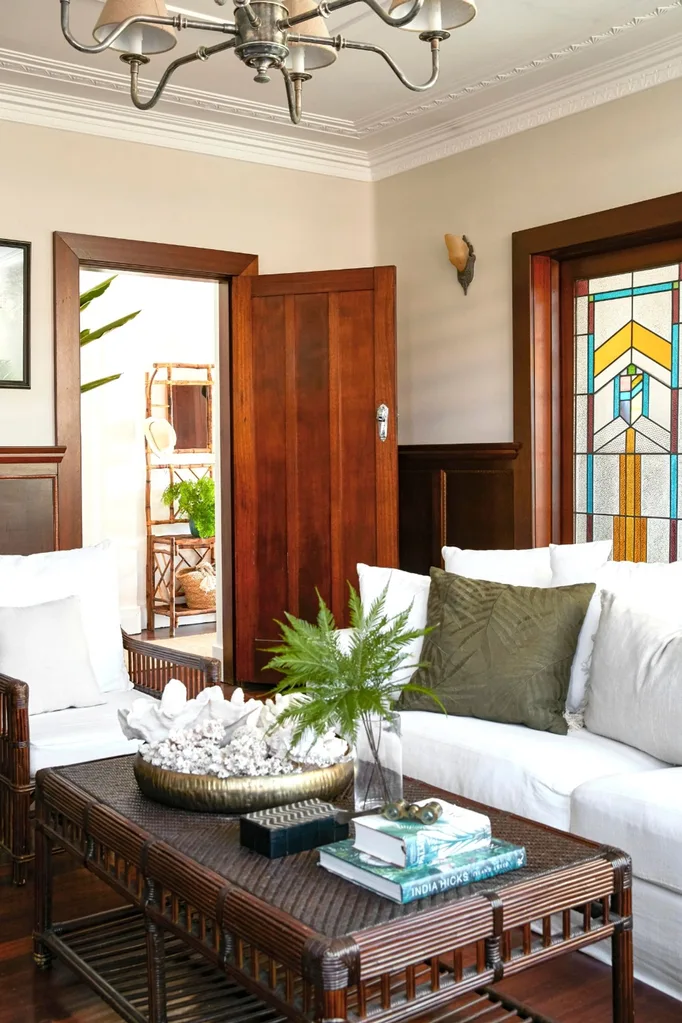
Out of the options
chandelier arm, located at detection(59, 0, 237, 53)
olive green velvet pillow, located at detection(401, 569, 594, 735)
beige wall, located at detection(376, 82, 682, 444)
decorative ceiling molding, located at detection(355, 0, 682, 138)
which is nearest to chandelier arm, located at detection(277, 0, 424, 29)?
chandelier arm, located at detection(59, 0, 237, 53)

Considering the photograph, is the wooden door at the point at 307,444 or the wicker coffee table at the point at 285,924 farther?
the wooden door at the point at 307,444

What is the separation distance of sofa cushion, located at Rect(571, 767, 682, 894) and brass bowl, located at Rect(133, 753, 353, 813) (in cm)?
63

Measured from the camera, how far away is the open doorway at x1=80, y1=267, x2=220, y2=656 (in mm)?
7336

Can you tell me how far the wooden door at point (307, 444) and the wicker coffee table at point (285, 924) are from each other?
297cm

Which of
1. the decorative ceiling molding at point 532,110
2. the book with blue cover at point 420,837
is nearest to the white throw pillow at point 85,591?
the book with blue cover at point 420,837

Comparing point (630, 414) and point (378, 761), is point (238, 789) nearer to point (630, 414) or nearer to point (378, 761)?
point (378, 761)

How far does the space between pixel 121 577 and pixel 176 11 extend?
4386 millimetres

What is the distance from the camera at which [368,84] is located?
4.70 meters

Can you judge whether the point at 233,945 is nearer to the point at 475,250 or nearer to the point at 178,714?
the point at 178,714

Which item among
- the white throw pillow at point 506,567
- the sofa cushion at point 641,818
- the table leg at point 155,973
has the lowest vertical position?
the table leg at point 155,973

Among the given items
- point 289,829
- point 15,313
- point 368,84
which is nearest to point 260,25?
point 289,829

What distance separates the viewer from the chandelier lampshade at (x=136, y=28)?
90.0 inches

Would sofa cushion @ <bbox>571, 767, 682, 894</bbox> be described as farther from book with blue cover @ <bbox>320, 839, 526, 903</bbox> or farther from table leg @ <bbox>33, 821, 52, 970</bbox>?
table leg @ <bbox>33, 821, 52, 970</bbox>

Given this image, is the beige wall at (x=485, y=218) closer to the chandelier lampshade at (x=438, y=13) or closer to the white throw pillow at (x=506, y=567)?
the white throw pillow at (x=506, y=567)
